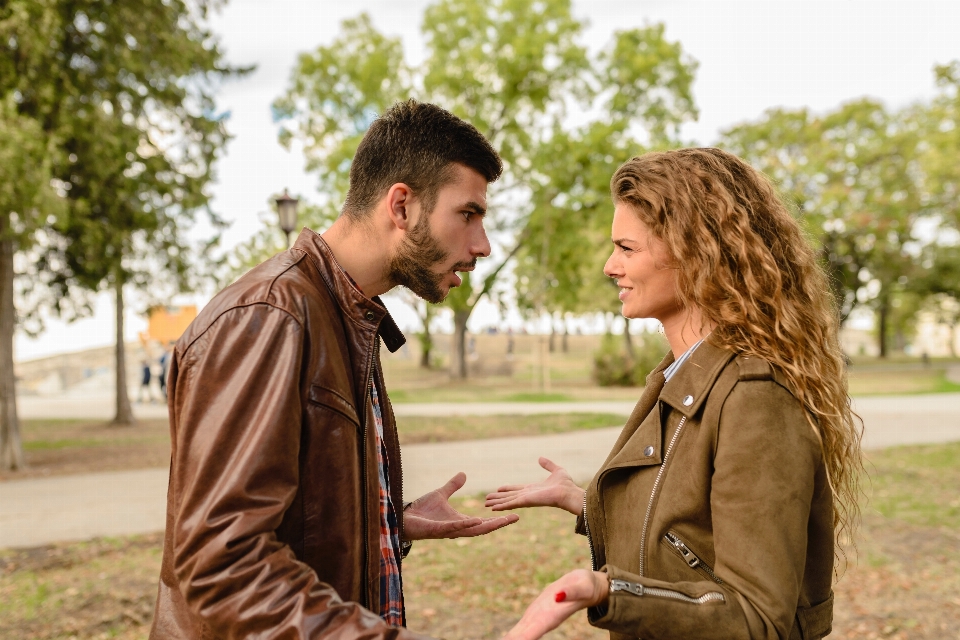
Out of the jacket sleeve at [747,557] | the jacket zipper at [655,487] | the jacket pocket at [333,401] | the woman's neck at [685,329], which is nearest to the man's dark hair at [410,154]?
the jacket pocket at [333,401]

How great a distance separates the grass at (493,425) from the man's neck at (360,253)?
A: 11012 millimetres

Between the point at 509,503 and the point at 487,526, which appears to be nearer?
the point at 487,526

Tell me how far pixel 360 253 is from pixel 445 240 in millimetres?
247

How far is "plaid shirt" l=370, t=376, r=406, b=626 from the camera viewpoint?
207cm

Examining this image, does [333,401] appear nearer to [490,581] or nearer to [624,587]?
[624,587]

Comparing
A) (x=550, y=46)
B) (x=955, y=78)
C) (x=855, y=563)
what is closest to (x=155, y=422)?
(x=550, y=46)

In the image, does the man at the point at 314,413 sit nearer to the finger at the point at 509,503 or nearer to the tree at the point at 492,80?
the finger at the point at 509,503

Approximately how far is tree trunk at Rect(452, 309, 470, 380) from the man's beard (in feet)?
92.5

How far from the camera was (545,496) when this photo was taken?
2.60m

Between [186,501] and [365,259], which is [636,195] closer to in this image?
[365,259]

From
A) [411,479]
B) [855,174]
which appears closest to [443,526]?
[411,479]

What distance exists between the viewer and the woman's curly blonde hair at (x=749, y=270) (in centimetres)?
196

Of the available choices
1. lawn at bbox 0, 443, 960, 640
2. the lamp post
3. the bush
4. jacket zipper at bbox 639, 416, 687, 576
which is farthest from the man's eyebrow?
the bush

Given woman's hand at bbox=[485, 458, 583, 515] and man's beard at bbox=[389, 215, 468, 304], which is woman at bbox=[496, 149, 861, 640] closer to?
woman's hand at bbox=[485, 458, 583, 515]
